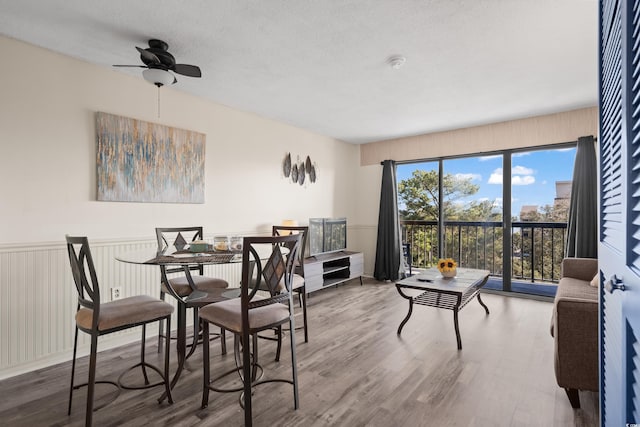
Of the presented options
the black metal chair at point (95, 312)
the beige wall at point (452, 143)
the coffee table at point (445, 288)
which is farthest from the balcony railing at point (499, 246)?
the black metal chair at point (95, 312)

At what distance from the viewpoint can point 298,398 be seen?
202 centimetres

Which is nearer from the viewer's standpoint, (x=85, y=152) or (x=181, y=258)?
(x=181, y=258)

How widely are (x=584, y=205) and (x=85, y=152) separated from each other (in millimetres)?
5198

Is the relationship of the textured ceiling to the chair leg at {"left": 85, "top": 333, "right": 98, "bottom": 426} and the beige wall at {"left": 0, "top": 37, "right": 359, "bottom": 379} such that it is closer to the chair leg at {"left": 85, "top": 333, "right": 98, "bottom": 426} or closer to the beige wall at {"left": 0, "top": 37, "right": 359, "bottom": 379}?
the beige wall at {"left": 0, "top": 37, "right": 359, "bottom": 379}

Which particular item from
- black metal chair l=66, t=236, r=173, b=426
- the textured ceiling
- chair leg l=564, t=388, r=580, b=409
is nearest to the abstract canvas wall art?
the textured ceiling

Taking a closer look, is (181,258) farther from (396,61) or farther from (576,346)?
(576,346)

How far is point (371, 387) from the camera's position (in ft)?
7.20

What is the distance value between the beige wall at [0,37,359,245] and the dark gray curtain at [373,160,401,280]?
2.13 m

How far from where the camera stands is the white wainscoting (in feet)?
7.85

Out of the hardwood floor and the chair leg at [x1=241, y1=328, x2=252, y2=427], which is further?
the hardwood floor

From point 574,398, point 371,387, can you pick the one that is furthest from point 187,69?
point 574,398

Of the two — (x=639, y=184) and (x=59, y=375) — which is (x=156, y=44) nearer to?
(x=59, y=375)

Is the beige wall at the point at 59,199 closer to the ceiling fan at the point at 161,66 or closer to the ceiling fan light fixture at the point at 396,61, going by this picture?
the ceiling fan at the point at 161,66

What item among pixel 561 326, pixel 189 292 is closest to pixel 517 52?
pixel 561 326
